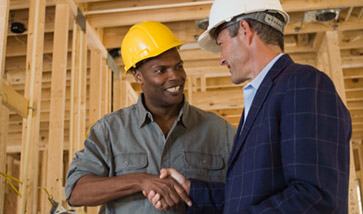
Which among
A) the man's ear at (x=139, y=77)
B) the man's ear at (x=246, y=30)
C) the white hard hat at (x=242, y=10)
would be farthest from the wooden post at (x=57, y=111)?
the man's ear at (x=246, y=30)

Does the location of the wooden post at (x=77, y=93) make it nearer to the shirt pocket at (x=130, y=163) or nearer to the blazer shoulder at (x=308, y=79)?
the shirt pocket at (x=130, y=163)

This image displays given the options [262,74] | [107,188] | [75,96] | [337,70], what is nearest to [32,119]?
[75,96]

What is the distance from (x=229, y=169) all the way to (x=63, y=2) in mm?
3348

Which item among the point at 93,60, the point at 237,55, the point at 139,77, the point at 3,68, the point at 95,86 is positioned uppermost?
the point at 93,60

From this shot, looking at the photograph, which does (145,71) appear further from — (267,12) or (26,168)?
(26,168)

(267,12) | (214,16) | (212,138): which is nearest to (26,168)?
(212,138)

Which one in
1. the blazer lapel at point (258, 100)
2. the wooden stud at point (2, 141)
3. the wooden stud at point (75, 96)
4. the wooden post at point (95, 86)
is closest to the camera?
the blazer lapel at point (258, 100)

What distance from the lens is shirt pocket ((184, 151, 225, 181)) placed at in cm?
225

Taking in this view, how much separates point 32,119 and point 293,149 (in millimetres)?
2735

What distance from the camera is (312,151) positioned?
124 centimetres

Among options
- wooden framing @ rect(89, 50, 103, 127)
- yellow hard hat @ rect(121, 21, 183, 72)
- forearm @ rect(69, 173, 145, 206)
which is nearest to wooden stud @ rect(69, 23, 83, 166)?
wooden framing @ rect(89, 50, 103, 127)

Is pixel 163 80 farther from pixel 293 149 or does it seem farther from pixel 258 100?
pixel 293 149

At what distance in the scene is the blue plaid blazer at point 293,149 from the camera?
1231 millimetres

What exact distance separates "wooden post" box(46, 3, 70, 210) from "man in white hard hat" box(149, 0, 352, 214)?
8.74ft
